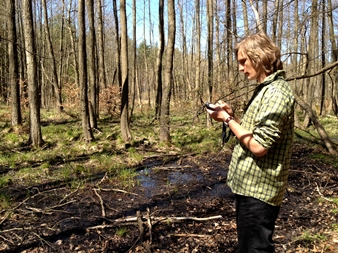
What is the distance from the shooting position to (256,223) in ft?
6.23

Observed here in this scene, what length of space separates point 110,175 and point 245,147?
4998mm

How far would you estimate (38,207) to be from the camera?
4898mm

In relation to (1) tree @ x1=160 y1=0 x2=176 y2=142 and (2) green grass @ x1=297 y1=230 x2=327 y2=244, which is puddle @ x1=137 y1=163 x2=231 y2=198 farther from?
(1) tree @ x1=160 y1=0 x2=176 y2=142

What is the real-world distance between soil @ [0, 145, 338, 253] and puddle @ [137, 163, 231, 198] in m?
0.02

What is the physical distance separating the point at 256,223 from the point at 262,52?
3.63 ft

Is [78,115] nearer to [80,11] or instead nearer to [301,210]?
[80,11]

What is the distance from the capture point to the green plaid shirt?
5.60 ft

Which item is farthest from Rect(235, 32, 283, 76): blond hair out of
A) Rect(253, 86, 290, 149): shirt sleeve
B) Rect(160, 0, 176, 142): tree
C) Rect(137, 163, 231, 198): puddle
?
Rect(160, 0, 176, 142): tree

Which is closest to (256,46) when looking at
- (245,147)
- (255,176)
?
(245,147)

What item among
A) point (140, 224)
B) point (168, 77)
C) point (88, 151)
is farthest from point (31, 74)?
point (140, 224)

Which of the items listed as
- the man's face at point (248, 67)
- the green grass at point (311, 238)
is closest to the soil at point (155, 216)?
the green grass at point (311, 238)

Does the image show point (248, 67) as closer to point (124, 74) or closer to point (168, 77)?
point (168, 77)

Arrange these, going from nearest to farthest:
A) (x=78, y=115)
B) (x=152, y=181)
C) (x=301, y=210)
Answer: (x=301, y=210), (x=152, y=181), (x=78, y=115)

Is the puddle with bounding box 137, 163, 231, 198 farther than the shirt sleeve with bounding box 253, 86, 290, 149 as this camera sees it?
Yes
